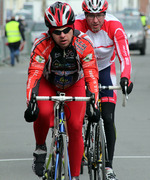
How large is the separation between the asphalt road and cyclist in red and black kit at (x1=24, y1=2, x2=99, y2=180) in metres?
1.35

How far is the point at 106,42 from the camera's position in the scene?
6551mm

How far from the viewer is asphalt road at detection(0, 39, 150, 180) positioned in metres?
7.33

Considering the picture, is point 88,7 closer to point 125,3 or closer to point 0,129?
point 0,129

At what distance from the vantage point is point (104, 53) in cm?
662

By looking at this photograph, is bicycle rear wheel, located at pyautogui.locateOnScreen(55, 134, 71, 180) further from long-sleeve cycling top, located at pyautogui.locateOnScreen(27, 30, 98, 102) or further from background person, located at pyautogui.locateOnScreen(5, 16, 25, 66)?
background person, located at pyautogui.locateOnScreen(5, 16, 25, 66)

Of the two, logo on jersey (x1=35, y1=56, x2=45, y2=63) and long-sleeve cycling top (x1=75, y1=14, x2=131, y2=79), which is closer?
logo on jersey (x1=35, y1=56, x2=45, y2=63)

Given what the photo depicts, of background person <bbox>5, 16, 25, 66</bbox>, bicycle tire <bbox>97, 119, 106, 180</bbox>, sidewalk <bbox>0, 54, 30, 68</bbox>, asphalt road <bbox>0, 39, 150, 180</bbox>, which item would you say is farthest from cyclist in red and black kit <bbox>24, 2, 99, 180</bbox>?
sidewalk <bbox>0, 54, 30, 68</bbox>

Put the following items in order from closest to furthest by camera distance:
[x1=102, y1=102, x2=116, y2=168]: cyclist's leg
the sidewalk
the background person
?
[x1=102, y1=102, x2=116, y2=168]: cyclist's leg → the background person → the sidewalk

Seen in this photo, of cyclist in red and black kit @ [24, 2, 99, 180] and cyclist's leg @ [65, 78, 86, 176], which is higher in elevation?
cyclist in red and black kit @ [24, 2, 99, 180]

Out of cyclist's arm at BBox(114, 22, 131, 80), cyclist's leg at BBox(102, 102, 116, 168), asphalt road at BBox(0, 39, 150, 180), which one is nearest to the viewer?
cyclist's arm at BBox(114, 22, 131, 80)

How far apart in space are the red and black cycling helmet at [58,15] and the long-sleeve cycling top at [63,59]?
0.74ft

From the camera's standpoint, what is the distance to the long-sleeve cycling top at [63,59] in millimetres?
5492

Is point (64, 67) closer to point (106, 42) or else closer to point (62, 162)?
point (62, 162)

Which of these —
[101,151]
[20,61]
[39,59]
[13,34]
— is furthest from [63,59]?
[20,61]
